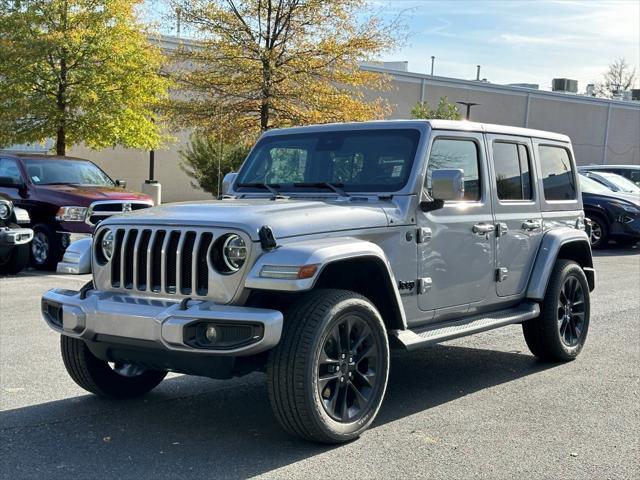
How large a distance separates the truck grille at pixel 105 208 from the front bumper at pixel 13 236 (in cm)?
120

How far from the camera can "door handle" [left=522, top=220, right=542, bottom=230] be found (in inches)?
263

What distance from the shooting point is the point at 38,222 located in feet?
43.3

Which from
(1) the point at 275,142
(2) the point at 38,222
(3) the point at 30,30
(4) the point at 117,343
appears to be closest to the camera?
(4) the point at 117,343

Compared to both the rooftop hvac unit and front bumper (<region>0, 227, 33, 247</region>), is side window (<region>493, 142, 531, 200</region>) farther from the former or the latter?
the rooftop hvac unit

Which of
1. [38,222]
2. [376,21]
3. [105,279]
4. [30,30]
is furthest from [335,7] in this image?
[105,279]

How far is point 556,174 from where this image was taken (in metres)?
7.31

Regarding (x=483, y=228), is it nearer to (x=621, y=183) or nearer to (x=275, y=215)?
(x=275, y=215)

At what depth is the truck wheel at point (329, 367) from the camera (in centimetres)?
451

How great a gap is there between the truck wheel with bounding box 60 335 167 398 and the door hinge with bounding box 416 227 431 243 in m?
2.01

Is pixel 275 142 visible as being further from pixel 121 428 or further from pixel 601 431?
pixel 601 431

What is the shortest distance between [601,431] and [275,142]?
3.10 meters

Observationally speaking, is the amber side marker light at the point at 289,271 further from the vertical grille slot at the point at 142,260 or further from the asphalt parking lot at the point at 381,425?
the asphalt parking lot at the point at 381,425

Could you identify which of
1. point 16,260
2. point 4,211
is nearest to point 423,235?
point 4,211

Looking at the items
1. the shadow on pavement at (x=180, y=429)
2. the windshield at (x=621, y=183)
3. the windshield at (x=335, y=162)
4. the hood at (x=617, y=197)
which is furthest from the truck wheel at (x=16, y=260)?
the windshield at (x=621, y=183)
